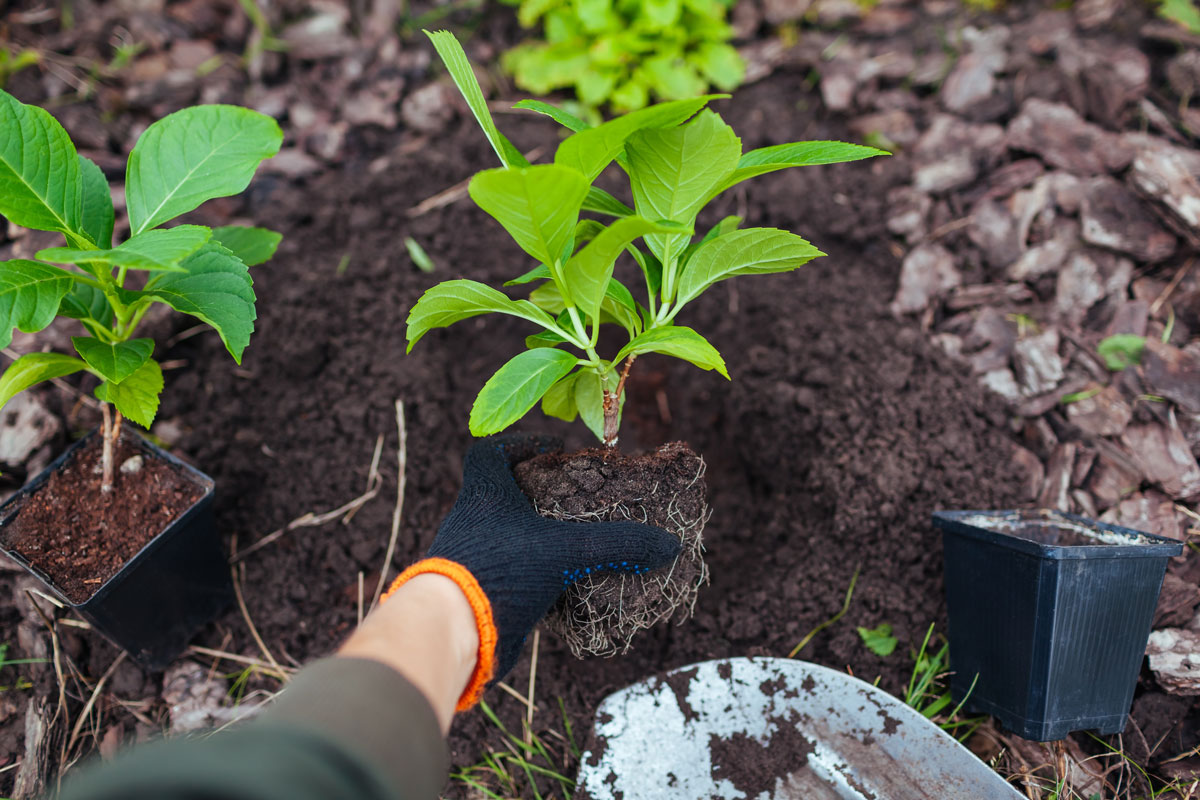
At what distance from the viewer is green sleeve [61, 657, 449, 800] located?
0.64 meters

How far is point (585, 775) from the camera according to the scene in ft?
5.12

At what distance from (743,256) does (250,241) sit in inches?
44.6

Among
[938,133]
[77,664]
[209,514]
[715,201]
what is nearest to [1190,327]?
[938,133]

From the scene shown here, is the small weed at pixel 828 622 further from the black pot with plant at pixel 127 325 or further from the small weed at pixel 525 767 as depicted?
the black pot with plant at pixel 127 325

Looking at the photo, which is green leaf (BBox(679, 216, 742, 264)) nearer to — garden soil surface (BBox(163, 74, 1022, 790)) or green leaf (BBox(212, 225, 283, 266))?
garden soil surface (BBox(163, 74, 1022, 790))

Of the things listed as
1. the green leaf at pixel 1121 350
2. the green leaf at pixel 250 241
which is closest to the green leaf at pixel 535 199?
the green leaf at pixel 250 241

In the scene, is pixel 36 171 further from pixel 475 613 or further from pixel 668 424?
pixel 668 424

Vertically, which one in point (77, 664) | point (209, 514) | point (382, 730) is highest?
point (382, 730)

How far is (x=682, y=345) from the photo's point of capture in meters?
1.24

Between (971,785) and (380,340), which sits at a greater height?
(380,340)

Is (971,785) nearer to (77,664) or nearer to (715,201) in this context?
(715,201)

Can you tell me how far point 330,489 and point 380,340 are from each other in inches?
18.6

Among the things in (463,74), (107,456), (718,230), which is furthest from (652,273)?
(107,456)

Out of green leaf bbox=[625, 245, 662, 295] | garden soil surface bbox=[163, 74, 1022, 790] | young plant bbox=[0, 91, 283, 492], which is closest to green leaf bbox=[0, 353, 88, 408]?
young plant bbox=[0, 91, 283, 492]
